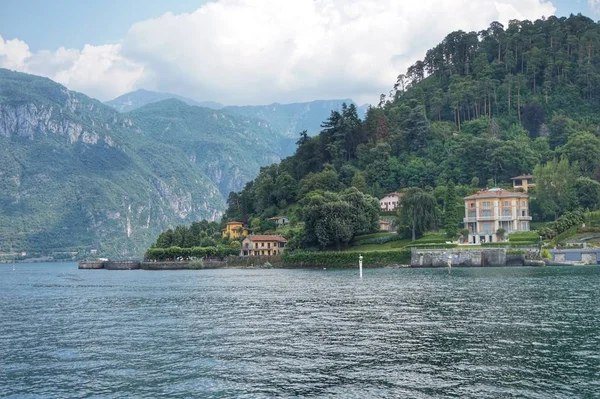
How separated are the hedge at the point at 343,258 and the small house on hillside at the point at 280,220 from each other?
110 ft

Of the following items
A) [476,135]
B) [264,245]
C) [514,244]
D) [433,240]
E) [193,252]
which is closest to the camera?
[514,244]

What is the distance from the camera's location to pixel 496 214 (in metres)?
127

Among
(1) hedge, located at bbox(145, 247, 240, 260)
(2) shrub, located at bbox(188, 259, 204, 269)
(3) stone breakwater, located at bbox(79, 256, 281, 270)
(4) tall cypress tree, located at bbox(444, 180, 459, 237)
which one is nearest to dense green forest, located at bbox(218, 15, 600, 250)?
(4) tall cypress tree, located at bbox(444, 180, 459, 237)

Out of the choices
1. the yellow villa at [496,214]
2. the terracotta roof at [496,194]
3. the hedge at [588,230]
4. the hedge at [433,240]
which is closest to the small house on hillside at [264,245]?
the hedge at [433,240]

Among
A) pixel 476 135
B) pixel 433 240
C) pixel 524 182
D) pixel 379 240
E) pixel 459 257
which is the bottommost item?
pixel 459 257

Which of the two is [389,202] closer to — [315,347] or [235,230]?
[235,230]

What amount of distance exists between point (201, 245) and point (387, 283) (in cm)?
9682

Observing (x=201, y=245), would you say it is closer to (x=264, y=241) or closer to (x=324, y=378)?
(x=264, y=241)

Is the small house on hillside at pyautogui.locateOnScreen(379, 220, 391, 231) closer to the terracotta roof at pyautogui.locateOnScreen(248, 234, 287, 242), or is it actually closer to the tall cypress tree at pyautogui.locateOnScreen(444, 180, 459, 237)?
the tall cypress tree at pyautogui.locateOnScreen(444, 180, 459, 237)

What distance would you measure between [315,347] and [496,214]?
101254mm

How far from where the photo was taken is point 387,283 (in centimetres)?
7450

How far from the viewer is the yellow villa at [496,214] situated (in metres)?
127

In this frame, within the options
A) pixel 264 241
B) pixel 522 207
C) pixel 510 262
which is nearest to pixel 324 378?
pixel 510 262

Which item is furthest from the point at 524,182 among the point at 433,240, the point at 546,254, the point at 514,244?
the point at 546,254
